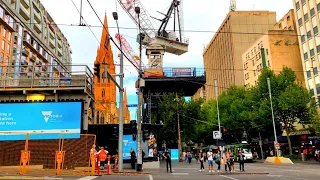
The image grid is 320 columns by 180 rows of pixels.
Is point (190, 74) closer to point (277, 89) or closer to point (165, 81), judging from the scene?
point (165, 81)

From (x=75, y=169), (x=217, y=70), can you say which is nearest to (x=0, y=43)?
(x=75, y=169)

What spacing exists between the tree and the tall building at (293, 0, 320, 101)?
9.47 meters

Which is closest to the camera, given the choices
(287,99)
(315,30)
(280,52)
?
(287,99)

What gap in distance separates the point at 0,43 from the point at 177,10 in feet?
123

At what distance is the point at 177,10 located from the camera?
53062 mm

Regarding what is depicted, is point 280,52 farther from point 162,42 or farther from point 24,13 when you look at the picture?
point 24,13

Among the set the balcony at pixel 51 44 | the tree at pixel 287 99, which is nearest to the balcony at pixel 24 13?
the balcony at pixel 51 44

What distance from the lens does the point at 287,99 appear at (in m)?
42.3

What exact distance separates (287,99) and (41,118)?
3222 cm

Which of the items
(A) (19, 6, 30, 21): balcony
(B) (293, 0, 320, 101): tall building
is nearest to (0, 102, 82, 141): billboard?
(B) (293, 0, 320, 101): tall building

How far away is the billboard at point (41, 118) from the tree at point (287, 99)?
2951cm

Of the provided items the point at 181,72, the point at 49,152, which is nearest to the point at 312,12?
the point at 181,72

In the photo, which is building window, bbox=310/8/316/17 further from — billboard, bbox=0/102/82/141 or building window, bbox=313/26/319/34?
billboard, bbox=0/102/82/141

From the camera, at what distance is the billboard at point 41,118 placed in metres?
23.2
